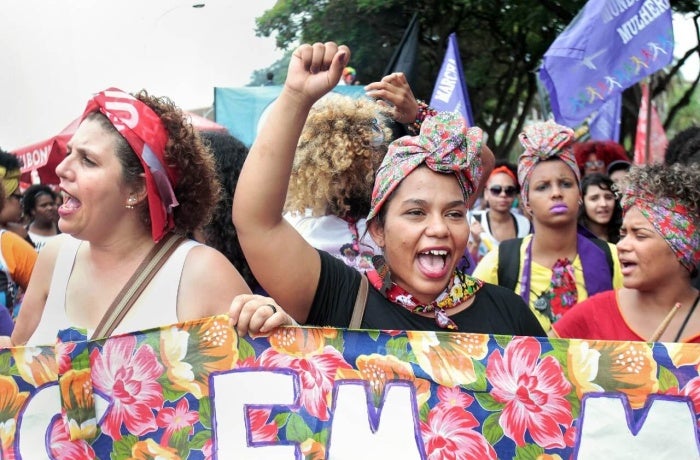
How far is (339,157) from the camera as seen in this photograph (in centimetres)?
324

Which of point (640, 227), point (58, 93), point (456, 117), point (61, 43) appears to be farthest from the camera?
point (58, 93)

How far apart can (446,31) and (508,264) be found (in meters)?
14.2

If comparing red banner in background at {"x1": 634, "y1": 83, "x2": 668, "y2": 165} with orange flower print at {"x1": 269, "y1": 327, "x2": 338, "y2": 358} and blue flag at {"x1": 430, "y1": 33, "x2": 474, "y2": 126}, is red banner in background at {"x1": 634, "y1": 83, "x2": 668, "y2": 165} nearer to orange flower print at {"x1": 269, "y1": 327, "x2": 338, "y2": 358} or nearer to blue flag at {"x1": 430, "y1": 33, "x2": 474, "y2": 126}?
blue flag at {"x1": 430, "y1": 33, "x2": 474, "y2": 126}

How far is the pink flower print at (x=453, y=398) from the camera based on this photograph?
2.09m

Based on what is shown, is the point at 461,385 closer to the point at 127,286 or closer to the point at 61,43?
the point at 127,286

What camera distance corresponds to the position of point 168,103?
274 cm

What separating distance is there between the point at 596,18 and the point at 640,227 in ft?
11.8

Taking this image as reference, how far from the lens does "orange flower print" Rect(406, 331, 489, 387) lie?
2.10 m

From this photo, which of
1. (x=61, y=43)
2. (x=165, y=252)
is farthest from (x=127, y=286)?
(x=61, y=43)

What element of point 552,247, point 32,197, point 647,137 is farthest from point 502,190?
point 32,197

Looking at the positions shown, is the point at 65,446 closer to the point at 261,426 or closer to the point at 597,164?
the point at 261,426

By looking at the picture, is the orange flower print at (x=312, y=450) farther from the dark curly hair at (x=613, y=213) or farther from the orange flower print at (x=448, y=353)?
the dark curly hair at (x=613, y=213)

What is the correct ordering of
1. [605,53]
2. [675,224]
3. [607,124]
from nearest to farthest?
[675,224] → [605,53] → [607,124]

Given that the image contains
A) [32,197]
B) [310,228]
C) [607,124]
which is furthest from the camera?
[607,124]
